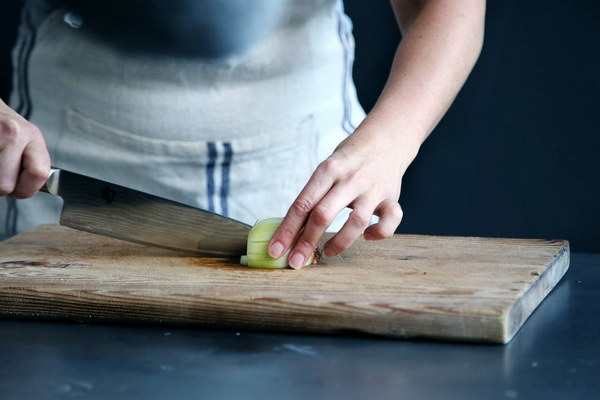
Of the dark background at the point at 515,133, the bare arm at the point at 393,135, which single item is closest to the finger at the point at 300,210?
the bare arm at the point at 393,135

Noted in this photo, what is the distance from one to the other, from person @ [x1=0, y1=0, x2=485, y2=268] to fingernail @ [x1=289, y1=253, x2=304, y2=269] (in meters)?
0.24

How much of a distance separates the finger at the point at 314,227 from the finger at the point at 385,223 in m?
0.06

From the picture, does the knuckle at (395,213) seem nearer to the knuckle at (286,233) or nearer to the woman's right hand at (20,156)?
the knuckle at (286,233)

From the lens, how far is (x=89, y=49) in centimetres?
131

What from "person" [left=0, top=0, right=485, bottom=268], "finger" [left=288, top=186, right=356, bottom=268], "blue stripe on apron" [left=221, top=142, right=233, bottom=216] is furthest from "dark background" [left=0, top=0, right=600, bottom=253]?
"finger" [left=288, top=186, right=356, bottom=268]

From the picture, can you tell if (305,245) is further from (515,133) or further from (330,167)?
(515,133)

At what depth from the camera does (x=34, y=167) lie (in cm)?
101

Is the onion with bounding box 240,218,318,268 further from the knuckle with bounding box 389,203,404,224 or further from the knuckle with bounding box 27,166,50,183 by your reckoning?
the knuckle with bounding box 27,166,50,183

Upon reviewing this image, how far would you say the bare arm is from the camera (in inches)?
40.3

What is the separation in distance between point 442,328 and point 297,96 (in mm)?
611

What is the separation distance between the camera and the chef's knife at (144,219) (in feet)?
3.58

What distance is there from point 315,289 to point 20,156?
1.25 feet

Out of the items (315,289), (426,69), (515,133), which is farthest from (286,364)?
(515,133)

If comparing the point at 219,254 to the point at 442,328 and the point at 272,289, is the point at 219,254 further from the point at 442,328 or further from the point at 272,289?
the point at 442,328
